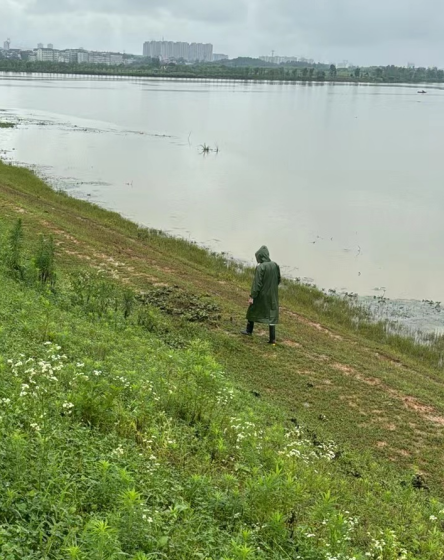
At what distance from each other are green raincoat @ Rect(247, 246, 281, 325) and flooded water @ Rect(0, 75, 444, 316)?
9.09 m

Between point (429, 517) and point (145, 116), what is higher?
point (145, 116)

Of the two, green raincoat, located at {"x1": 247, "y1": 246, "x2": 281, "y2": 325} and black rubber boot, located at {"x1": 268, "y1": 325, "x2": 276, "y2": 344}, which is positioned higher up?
green raincoat, located at {"x1": 247, "y1": 246, "x2": 281, "y2": 325}

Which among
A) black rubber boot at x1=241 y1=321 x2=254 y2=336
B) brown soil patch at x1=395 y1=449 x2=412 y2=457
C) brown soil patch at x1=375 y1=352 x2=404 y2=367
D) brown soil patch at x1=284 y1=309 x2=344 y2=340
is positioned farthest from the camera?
brown soil patch at x1=284 y1=309 x2=344 y2=340

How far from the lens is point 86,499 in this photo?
15.5ft

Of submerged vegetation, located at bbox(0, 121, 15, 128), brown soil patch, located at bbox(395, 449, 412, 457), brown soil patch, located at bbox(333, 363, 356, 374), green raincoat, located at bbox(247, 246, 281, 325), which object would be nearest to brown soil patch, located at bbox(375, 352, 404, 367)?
brown soil patch, located at bbox(333, 363, 356, 374)

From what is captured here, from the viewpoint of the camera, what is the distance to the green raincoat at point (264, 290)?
11.8 metres

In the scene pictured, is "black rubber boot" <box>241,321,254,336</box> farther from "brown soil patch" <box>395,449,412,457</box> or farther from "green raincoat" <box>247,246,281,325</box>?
"brown soil patch" <box>395,449,412,457</box>

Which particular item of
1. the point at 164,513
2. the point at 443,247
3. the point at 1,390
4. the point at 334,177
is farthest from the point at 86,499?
the point at 334,177

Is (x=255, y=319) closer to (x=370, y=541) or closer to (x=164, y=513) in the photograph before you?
(x=370, y=541)

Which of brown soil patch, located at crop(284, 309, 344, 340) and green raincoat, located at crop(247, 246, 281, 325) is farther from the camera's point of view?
brown soil patch, located at crop(284, 309, 344, 340)

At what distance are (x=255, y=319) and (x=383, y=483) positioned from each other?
5263mm

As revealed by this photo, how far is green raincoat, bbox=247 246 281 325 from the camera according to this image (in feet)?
38.8

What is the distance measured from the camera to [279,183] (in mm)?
38656

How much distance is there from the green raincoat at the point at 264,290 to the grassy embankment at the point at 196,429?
2.21ft
